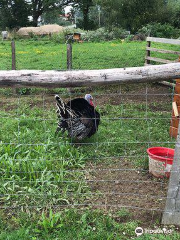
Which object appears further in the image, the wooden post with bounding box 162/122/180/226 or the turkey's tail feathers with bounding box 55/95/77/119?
the turkey's tail feathers with bounding box 55/95/77/119

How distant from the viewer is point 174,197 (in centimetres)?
281

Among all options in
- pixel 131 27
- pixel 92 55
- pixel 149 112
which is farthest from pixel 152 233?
pixel 131 27

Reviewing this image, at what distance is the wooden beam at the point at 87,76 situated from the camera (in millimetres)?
2398

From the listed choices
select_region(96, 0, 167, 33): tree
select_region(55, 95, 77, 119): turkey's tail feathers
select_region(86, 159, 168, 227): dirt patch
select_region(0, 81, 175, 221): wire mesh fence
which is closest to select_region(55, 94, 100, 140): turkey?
select_region(55, 95, 77, 119): turkey's tail feathers

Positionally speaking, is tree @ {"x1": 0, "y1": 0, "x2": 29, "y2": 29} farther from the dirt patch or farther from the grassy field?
the dirt patch

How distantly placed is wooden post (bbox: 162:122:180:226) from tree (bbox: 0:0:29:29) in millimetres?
38302

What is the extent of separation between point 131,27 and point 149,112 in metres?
24.8

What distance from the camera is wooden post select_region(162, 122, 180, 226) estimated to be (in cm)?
274

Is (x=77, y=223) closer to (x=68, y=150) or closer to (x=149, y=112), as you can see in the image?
(x=68, y=150)

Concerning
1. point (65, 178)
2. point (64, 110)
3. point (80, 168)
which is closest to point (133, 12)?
point (64, 110)

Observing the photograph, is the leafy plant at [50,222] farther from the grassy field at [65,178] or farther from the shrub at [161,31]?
the shrub at [161,31]

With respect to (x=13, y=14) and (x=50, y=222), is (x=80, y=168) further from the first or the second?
(x=13, y=14)

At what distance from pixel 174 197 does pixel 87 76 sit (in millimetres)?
1319

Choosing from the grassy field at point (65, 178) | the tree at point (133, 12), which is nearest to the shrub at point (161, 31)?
the tree at point (133, 12)
